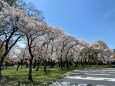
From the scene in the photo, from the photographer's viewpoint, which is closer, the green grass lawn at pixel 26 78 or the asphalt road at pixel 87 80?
the asphalt road at pixel 87 80

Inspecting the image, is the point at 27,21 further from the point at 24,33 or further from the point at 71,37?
the point at 71,37

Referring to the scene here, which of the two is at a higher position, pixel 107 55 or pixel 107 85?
pixel 107 55

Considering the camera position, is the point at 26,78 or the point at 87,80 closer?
the point at 87,80

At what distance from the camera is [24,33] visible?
65.3ft

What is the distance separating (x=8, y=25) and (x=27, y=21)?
1.85 meters

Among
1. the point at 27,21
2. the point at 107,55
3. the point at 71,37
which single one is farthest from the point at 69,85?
the point at 107,55

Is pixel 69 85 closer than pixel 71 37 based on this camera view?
Yes

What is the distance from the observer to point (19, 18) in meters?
18.2

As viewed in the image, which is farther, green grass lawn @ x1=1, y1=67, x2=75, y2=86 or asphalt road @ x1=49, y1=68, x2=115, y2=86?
green grass lawn @ x1=1, y1=67, x2=75, y2=86

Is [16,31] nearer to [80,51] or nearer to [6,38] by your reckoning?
[6,38]

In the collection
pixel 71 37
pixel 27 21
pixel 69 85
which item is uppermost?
pixel 71 37

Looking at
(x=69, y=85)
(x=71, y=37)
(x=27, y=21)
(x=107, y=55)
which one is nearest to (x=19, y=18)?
(x=27, y=21)

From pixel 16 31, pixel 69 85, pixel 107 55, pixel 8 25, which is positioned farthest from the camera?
pixel 107 55

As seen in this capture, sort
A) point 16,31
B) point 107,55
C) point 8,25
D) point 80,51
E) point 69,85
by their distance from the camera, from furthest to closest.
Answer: point 107,55 → point 80,51 → point 16,31 → point 8,25 → point 69,85
